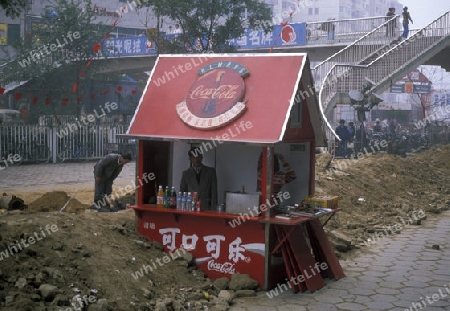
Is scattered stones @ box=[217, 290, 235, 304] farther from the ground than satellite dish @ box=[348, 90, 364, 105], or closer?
closer

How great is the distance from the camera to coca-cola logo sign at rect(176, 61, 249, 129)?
8.04 meters

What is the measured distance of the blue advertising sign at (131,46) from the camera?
30.7 m

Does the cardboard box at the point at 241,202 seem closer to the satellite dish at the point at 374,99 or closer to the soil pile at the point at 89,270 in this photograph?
the soil pile at the point at 89,270

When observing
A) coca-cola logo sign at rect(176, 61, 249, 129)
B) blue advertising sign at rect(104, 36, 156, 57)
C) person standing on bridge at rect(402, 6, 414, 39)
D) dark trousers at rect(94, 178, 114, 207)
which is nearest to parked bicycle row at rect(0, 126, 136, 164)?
blue advertising sign at rect(104, 36, 156, 57)

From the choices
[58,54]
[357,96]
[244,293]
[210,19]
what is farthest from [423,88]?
[244,293]

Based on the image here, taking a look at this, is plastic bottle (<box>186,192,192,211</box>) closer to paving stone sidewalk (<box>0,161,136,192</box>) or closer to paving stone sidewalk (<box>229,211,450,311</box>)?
paving stone sidewalk (<box>229,211,450,311</box>)

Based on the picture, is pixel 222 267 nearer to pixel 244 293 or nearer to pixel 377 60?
pixel 244 293

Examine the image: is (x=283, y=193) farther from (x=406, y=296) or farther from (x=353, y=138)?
(x=353, y=138)

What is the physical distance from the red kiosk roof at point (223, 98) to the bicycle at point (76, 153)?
15.3 metres

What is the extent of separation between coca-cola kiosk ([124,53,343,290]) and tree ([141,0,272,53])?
45.0 feet

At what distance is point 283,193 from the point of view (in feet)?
30.5

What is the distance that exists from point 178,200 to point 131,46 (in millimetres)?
25050

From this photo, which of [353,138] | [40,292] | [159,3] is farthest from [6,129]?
[40,292]

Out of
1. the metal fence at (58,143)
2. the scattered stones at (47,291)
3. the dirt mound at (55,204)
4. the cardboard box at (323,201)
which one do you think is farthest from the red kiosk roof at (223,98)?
the metal fence at (58,143)
